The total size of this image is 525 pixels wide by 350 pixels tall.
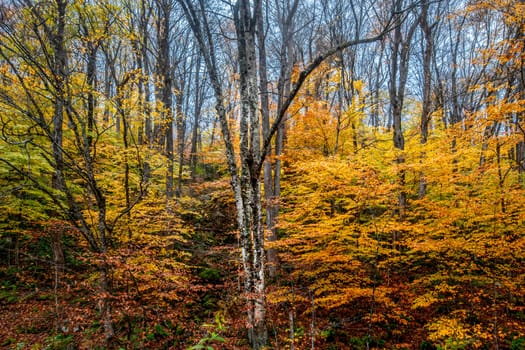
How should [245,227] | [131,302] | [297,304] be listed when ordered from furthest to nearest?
[297,304]
[131,302]
[245,227]

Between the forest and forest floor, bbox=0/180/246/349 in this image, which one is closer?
the forest

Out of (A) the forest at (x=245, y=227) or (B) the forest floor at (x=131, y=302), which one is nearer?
(A) the forest at (x=245, y=227)

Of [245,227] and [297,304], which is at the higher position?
[245,227]

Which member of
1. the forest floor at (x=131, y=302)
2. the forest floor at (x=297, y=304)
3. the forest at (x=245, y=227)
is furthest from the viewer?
the forest floor at (x=297, y=304)

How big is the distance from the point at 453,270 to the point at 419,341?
1.90 meters

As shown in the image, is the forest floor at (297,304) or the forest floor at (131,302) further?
the forest floor at (297,304)

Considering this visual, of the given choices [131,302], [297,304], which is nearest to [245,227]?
[131,302]

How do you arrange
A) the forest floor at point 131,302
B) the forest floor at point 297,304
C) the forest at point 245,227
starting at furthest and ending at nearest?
the forest floor at point 297,304 < the forest floor at point 131,302 < the forest at point 245,227

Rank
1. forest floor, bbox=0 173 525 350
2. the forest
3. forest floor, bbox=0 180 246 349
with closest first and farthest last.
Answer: the forest
forest floor, bbox=0 180 246 349
forest floor, bbox=0 173 525 350

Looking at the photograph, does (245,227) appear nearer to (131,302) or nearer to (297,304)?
(131,302)

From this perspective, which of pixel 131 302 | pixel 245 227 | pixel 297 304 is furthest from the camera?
pixel 297 304

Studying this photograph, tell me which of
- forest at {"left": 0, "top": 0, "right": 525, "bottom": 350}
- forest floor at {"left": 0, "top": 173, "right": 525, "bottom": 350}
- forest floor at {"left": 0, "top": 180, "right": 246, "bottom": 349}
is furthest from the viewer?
forest floor at {"left": 0, "top": 173, "right": 525, "bottom": 350}

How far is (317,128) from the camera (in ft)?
42.4

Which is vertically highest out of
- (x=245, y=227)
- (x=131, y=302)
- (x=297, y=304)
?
(x=245, y=227)
